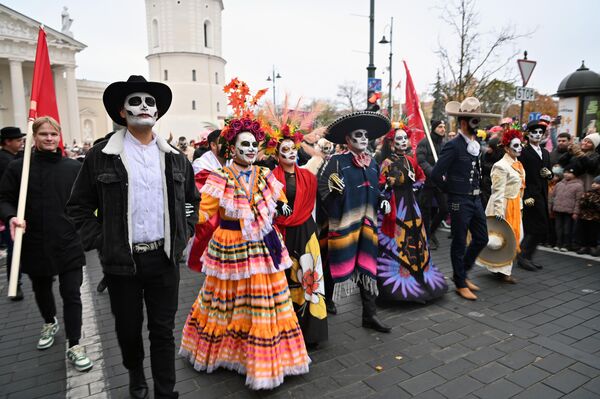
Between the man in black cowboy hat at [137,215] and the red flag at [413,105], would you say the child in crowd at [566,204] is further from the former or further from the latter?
the man in black cowboy hat at [137,215]

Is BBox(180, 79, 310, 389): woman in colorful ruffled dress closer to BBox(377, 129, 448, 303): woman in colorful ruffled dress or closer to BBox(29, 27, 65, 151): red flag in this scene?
BBox(29, 27, 65, 151): red flag

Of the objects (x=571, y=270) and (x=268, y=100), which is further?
(x=571, y=270)

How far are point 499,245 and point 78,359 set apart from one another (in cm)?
535

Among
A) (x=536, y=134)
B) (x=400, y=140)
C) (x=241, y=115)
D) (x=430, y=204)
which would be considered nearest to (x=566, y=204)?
(x=536, y=134)

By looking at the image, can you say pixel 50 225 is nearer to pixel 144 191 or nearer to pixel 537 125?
pixel 144 191

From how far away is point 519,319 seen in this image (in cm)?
469

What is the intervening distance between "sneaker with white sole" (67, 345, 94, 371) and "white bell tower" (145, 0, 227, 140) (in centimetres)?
4361

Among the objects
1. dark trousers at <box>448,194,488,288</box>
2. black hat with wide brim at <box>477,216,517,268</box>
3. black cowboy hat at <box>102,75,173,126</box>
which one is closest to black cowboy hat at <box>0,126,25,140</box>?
black cowboy hat at <box>102,75,173,126</box>

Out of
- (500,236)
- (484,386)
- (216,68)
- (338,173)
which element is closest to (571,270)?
(500,236)

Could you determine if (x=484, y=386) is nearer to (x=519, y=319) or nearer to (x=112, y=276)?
(x=519, y=319)

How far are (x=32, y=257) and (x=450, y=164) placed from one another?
15.4ft

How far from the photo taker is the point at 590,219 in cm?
706

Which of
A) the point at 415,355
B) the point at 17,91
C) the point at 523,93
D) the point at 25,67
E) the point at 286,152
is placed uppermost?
the point at 25,67

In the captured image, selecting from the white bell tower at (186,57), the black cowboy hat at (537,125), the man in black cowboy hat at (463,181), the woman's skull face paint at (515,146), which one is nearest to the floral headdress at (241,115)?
the man in black cowboy hat at (463,181)
